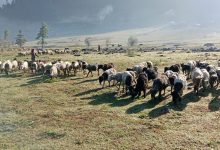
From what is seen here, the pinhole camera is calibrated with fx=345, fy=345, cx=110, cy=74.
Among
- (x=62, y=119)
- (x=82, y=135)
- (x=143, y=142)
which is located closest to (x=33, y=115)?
(x=62, y=119)

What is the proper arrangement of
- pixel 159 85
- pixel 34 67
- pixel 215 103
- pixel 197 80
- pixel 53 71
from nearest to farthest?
pixel 215 103 < pixel 159 85 < pixel 197 80 < pixel 53 71 < pixel 34 67

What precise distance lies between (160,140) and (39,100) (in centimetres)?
1359

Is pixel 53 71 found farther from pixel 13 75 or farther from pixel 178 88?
pixel 178 88

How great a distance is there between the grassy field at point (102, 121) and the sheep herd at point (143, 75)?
89 centimetres

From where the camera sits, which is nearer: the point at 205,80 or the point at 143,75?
the point at 143,75

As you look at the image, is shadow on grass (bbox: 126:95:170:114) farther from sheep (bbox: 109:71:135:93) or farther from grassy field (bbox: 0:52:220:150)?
sheep (bbox: 109:71:135:93)

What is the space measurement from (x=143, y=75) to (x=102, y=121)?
8.17 m

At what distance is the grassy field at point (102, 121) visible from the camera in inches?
833

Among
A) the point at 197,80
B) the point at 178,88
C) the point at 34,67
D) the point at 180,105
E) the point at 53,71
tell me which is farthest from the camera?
the point at 34,67

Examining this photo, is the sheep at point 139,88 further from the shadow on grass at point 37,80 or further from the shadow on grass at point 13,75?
the shadow on grass at point 13,75

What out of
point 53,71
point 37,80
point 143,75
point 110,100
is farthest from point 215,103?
point 37,80

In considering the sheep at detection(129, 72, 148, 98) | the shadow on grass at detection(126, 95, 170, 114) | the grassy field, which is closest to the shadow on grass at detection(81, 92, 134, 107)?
the grassy field

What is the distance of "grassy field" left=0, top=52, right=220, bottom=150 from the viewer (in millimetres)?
21156

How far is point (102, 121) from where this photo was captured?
80.2 feet
